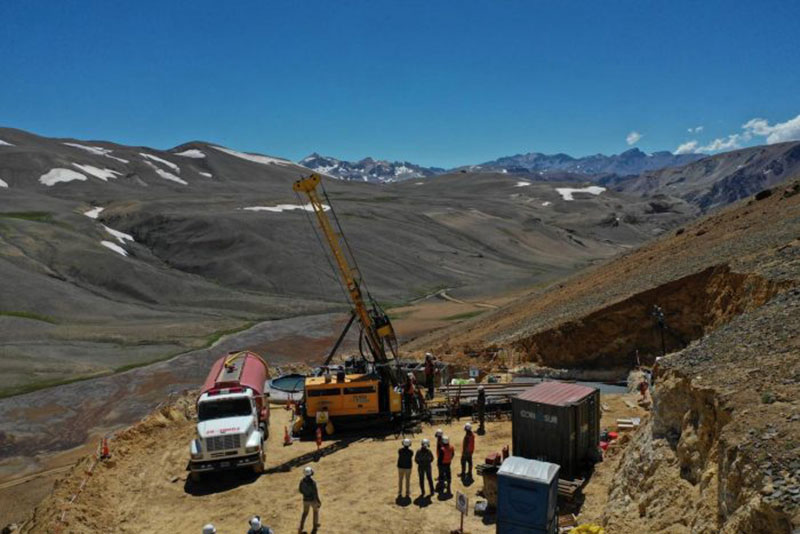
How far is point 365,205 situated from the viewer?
112 m

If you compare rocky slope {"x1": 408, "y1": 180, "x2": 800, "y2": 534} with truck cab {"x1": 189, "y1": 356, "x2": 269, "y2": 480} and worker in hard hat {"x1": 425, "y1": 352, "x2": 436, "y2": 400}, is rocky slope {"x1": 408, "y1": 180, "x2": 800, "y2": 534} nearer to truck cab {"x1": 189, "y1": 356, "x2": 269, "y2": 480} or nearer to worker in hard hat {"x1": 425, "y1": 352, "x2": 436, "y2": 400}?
worker in hard hat {"x1": 425, "y1": 352, "x2": 436, "y2": 400}

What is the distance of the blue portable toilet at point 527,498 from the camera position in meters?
10.2

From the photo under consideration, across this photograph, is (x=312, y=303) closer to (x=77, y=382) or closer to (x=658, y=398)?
(x=77, y=382)

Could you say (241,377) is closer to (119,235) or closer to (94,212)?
(119,235)

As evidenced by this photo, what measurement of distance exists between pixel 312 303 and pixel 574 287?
30.8 meters

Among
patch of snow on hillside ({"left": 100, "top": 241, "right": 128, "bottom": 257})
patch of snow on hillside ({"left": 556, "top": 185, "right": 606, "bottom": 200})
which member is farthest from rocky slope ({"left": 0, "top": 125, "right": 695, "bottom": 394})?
patch of snow on hillside ({"left": 556, "top": 185, "right": 606, "bottom": 200})

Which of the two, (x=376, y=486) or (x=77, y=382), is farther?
(x=77, y=382)

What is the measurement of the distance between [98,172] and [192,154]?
44.9 meters

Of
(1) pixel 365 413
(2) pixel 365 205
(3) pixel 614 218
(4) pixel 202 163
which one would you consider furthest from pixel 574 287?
(4) pixel 202 163

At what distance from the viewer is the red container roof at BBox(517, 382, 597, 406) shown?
13703 millimetres

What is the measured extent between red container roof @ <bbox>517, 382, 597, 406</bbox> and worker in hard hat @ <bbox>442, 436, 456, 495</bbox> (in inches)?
75.5

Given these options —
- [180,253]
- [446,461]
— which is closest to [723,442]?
[446,461]

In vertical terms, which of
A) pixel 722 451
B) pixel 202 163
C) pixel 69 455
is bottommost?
pixel 69 455

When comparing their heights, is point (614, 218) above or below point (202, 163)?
below
